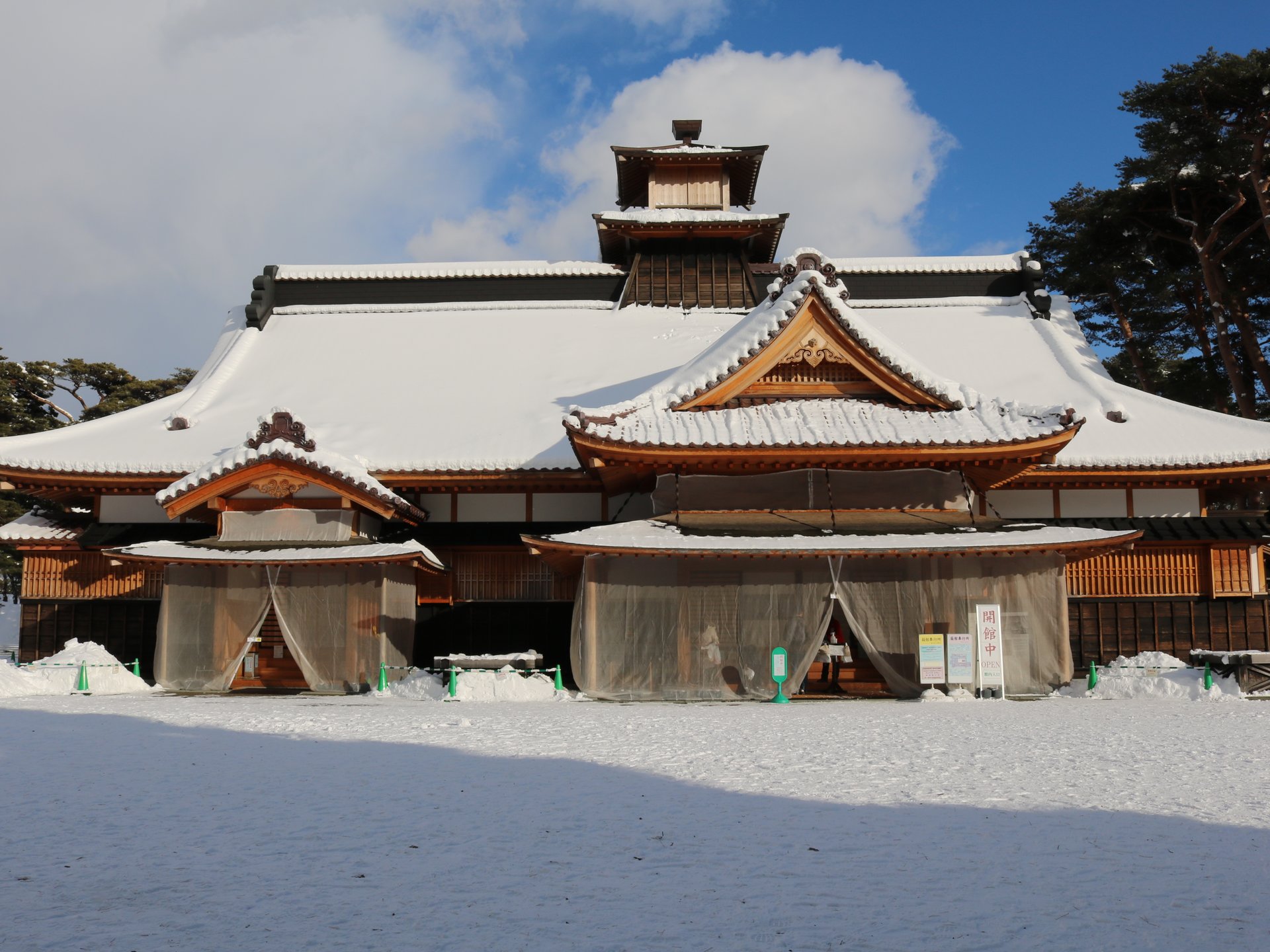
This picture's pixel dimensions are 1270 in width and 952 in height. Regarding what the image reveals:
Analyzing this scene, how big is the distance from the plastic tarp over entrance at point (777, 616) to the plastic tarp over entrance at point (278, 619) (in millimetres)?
3452

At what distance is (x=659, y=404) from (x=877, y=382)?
363 centimetres

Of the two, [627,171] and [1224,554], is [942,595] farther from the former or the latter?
[627,171]

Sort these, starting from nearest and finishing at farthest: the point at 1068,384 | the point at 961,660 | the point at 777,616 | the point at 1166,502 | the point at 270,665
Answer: the point at 961,660
the point at 777,616
the point at 270,665
the point at 1166,502
the point at 1068,384

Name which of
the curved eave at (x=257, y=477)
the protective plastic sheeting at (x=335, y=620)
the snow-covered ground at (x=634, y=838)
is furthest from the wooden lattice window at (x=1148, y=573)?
the curved eave at (x=257, y=477)

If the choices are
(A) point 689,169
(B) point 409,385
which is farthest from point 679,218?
(B) point 409,385

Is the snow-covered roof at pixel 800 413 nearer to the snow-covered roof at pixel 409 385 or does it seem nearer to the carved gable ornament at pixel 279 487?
the snow-covered roof at pixel 409 385

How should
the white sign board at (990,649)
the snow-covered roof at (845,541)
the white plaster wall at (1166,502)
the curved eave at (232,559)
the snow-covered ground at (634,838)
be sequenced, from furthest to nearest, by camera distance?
the white plaster wall at (1166,502) < the curved eave at (232,559) < the white sign board at (990,649) < the snow-covered roof at (845,541) < the snow-covered ground at (634,838)

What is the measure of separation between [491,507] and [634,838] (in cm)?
1311

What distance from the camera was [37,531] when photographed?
63.0 feet

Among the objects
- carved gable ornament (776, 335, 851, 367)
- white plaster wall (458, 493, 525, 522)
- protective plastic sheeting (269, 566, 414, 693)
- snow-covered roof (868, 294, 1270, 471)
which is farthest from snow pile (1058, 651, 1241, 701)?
protective plastic sheeting (269, 566, 414, 693)

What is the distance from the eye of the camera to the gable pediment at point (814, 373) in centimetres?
1686

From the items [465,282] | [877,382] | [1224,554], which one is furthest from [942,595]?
[465,282]

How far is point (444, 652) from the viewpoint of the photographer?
1841 centimetres

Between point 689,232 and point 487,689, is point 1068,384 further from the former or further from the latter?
point 487,689
